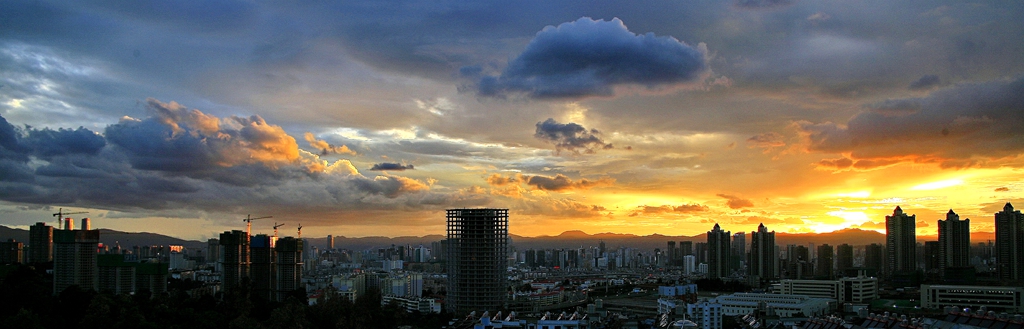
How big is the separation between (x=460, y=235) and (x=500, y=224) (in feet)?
4.14

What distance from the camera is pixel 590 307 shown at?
2092 centimetres

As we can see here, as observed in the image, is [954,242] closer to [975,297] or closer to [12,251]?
[975,297]

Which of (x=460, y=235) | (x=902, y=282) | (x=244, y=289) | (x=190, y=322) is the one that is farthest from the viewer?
(x=902, y=282)

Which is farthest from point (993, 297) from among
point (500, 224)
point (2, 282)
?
point (2, 282)

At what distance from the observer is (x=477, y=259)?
73.0 ft

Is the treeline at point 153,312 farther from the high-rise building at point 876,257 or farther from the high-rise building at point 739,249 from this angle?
the high-rise building at point 739,249

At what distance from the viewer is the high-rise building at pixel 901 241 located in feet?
141

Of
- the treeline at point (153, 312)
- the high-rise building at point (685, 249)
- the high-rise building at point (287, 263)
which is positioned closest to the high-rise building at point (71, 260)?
the high-rise building at point (287, 263)

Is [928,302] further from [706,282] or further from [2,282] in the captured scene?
[2,282]

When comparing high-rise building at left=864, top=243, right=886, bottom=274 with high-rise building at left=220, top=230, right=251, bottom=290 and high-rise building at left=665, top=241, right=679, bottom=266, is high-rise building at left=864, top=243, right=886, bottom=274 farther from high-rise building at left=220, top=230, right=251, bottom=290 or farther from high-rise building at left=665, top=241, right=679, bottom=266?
high-rise building at left=220, top=230, right=251, bottom=290

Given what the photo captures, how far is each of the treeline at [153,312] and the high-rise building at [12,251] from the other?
1926 cm

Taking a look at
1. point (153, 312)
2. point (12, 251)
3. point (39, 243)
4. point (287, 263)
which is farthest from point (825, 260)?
point (12, 251)

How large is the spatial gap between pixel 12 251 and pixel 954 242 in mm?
48338

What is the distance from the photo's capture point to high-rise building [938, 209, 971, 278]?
40.1 meters
